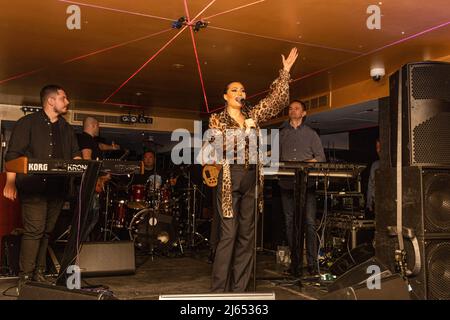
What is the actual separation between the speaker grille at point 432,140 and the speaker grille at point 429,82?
15 cm

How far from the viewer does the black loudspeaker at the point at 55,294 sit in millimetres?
1934

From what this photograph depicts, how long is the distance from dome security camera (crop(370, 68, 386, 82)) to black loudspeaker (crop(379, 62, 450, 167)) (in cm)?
335

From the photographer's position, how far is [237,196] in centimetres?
312

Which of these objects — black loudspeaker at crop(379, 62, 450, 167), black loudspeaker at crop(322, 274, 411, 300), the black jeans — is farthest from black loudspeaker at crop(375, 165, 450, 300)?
the black jeans

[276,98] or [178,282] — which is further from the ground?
[276,98]

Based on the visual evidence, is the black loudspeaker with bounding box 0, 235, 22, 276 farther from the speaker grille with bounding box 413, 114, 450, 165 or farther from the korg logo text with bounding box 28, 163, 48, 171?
the speaker grille with bounding box 413, 114, 450, 165

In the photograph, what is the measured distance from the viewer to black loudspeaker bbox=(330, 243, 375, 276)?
3798 mm

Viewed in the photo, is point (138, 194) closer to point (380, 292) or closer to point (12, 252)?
point (12, 252)

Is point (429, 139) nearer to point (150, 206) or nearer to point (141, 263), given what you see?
point (141, 263)

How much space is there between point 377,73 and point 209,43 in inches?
99.9

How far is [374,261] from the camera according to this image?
2.39 meters

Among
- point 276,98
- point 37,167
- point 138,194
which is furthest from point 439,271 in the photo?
point 138,194

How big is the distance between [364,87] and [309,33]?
2.36 meters

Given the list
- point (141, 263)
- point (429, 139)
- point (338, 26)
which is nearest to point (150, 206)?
point (141, 263)
